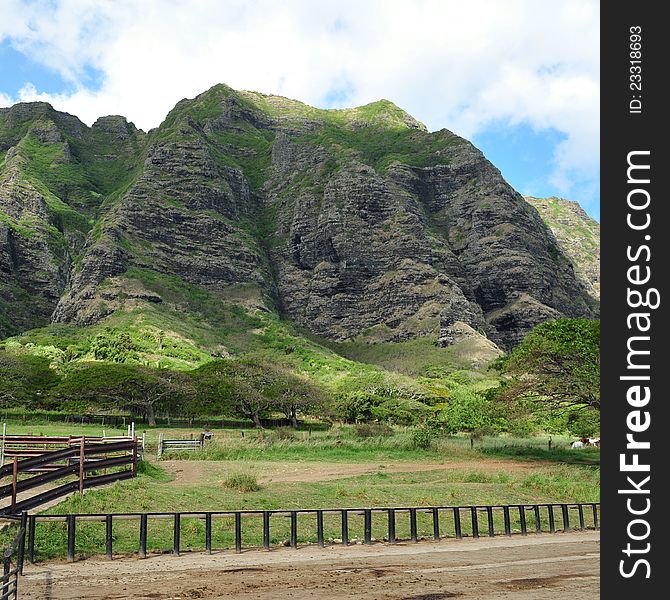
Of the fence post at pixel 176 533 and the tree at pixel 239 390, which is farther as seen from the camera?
the tree at pixel 239 390

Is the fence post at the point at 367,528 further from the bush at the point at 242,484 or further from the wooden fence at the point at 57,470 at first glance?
the bush at the point at 242,484

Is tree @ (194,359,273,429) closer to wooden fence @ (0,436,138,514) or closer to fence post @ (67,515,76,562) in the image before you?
wooden fence @ (0,436,138,514)

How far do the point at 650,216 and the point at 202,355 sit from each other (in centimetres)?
12963

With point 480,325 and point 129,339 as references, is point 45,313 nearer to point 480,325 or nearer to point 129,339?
point 129,339

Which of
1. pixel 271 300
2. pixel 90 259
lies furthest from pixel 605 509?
pixel 271 300

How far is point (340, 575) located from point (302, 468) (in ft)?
83.4

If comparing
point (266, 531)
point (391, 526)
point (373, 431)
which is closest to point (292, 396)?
point (373, 431)

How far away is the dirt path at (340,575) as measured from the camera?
1250 cm

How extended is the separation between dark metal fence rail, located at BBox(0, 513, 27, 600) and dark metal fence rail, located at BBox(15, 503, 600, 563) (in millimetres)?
995

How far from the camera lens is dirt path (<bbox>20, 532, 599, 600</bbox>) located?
12.5m

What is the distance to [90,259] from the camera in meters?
166

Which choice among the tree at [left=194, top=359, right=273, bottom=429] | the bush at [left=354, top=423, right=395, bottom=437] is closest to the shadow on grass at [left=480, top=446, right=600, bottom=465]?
the bush at [left=354, top=423, right=395, bottom=437]

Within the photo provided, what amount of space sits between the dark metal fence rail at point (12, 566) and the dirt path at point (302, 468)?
648 inches

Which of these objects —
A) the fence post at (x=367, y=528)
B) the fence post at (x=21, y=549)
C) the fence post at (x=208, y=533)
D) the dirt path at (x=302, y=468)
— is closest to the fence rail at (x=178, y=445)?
the dirt path at (x=302, y=468)
